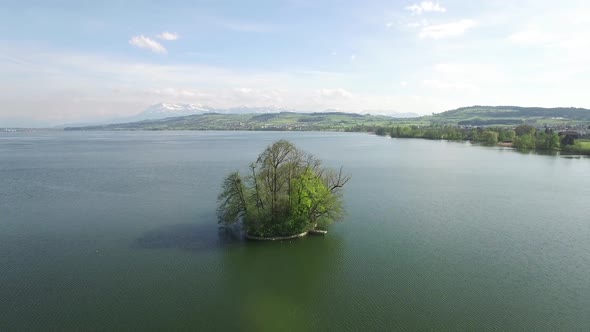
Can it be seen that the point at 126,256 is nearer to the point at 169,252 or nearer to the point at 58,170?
the point at 169,252

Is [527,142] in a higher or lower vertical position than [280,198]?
higher

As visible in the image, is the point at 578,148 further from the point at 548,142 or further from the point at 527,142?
the point at 527,142

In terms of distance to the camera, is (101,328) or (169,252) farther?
(169,252)

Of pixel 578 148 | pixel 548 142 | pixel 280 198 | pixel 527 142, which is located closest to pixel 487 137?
pixel 527 142

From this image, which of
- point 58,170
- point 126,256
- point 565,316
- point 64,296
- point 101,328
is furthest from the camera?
point 58,170

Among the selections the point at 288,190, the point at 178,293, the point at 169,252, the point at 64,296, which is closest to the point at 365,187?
the point at 288,190

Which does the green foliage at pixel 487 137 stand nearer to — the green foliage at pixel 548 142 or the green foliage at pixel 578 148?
the green foliage at pixel 548 142

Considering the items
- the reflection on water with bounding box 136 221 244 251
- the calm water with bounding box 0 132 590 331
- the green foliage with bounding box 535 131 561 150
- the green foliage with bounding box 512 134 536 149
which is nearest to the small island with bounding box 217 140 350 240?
the reflection on water with bounding box 136 221 244 251
